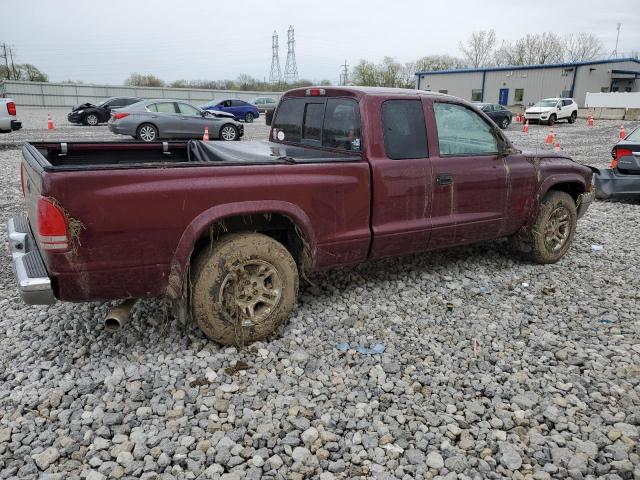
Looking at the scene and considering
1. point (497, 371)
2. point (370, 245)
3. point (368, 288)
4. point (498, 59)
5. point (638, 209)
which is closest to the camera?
point (497, 371)

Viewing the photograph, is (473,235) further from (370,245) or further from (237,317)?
(237,317)

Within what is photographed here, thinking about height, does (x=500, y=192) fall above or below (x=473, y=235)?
above

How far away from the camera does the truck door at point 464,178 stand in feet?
14.9

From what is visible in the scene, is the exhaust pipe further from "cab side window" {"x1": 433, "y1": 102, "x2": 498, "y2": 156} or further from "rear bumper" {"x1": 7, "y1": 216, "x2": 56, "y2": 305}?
"cab side window" {"x1": 433, "y1": 102, "x2": 498, "y2": 156}

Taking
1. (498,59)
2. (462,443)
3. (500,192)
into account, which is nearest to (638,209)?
(500,192)

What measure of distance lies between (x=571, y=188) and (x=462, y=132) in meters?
1.95

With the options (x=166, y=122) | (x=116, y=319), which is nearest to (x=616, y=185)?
(x=116, y=319)

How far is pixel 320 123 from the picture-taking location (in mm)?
4648

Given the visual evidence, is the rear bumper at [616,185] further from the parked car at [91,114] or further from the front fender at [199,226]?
the parked car at [91,114]

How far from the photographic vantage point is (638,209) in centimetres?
856

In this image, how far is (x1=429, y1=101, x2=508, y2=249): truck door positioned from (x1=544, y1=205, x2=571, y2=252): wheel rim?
2.61ft

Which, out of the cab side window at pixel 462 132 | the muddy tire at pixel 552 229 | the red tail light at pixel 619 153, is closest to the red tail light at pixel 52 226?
the cab side window at pixel 462 132

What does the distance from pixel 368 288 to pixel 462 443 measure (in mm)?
2197

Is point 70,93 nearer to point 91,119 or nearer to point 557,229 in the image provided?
point 91,119
